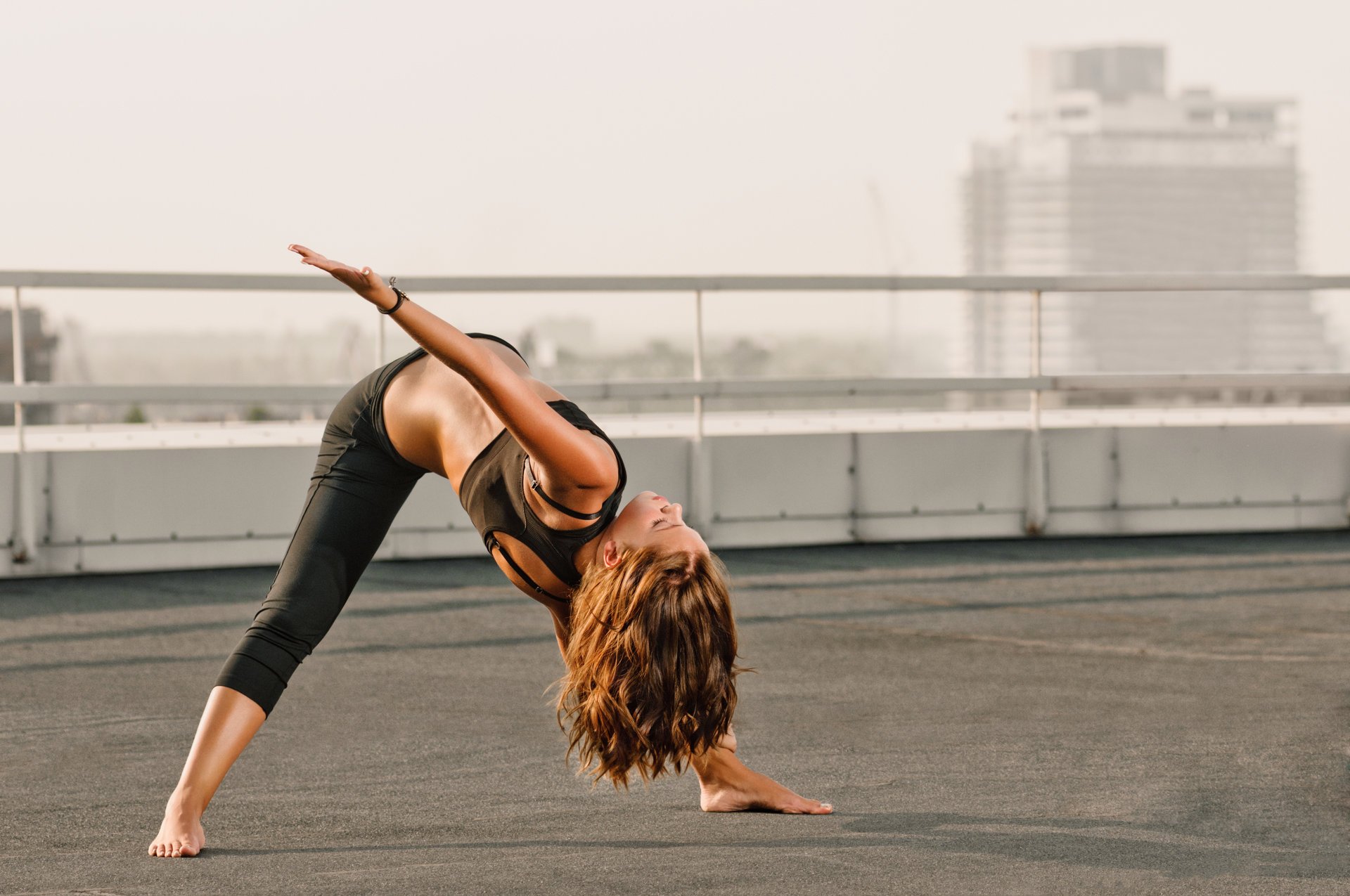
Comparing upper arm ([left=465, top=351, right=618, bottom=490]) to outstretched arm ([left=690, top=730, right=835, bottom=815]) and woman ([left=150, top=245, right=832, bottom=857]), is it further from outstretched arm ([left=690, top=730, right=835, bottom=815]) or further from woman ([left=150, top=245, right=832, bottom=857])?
outstretched arm ([left=690, top=730, right=835, bottom=815])

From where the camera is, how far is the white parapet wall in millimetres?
8047

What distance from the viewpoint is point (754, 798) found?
3.85 meters

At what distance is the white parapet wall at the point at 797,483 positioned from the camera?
805 centimetres

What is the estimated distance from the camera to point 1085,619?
6664 millimetres

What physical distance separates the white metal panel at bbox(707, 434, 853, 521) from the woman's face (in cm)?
561

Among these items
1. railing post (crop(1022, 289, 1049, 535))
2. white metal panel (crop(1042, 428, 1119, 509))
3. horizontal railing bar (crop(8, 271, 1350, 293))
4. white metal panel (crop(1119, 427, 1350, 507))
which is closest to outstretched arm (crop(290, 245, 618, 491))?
horizontal railing bar (crop(8, 271, 1350, 293))

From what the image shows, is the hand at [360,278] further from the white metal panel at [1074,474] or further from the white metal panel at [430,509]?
the white metal panel at [1074,474]

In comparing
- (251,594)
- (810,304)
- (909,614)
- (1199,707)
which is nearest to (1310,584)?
(909,614)

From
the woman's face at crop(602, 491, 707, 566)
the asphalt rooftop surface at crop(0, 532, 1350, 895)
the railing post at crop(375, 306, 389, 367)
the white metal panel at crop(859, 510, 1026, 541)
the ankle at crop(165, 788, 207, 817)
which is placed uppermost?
the railing post at crop(375, 306, 389, 367)

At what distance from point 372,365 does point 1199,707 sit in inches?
216

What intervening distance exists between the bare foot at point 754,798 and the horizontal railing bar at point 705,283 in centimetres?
506

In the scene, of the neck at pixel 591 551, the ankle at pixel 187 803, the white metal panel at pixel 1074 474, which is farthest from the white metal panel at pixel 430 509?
the neck at pixel 591 551

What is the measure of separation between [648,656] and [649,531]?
0.87 ft

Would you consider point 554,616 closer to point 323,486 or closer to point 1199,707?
point 323,486
